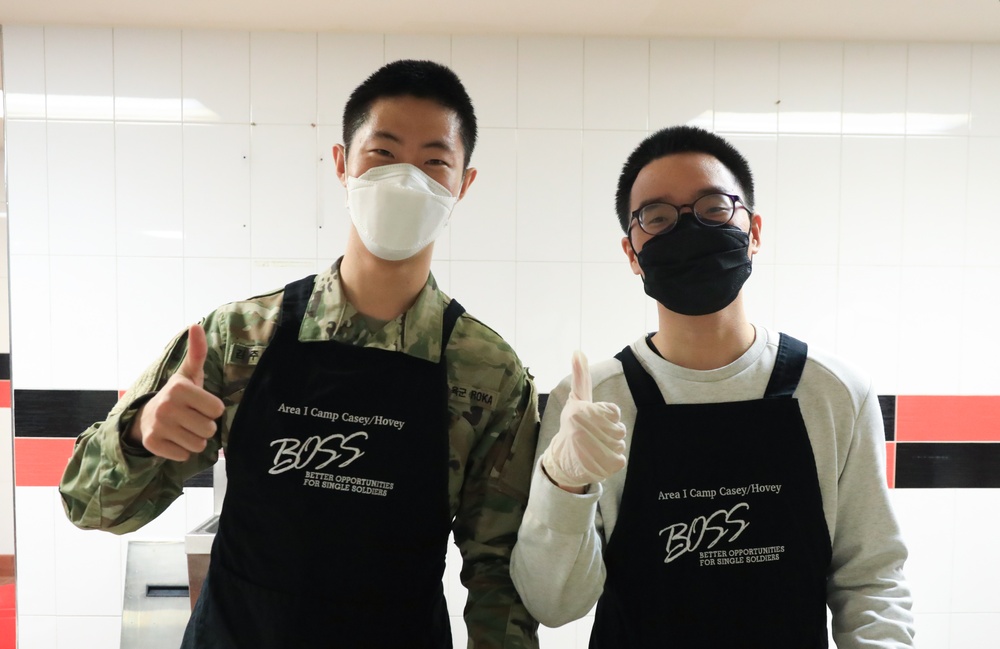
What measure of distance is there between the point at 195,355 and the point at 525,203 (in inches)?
76.1

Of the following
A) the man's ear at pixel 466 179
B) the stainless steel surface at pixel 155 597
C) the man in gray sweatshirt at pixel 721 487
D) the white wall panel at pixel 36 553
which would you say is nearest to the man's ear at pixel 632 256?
the man in gray sweatshirt at pixel 721 487

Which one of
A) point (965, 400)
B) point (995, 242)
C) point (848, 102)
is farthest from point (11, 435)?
point (995, 242)

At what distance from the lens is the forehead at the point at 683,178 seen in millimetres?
1325

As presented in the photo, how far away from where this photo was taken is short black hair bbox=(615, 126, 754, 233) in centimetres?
136

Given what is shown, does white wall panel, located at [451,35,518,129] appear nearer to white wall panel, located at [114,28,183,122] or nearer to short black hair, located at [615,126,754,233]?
white wall panel, located at [114,28,183,122]

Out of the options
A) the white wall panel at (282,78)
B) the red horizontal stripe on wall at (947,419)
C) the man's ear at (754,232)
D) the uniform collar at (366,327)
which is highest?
the white wall panel at (282,78)

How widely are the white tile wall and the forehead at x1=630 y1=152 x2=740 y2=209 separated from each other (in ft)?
4.95

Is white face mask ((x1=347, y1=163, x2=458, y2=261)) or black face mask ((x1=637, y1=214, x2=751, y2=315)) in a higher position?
white face mask ((x1=347, y1=163, x2=458, y2=261))

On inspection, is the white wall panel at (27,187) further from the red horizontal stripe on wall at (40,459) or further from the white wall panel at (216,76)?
the red horizontal stripe on wall at (40,459)

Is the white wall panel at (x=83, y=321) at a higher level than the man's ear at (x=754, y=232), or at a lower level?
lower

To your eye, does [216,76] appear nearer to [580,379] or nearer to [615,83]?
[615,83]

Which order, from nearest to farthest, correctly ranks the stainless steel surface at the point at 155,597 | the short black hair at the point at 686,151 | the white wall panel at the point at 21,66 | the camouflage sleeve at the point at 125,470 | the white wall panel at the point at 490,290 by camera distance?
the camouflage sleeve at the point at 125,470, the short black hair at the point at 686,151, the stainless steel surface at the point at 155,597, the white wall panel at the point at 21,66, the white wall panel at the point at 490,290

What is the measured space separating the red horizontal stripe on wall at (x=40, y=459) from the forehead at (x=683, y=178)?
265cm

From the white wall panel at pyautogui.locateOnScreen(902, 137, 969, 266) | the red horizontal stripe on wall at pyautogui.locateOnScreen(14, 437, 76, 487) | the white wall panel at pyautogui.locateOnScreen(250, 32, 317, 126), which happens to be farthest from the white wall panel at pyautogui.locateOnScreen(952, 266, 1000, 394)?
the red horizontal stripe on wall at pyautogui.locateOnScreen(14, 437, 76, 487)
